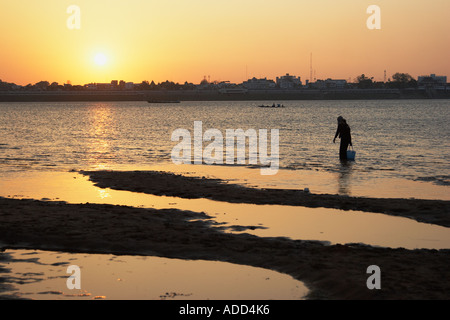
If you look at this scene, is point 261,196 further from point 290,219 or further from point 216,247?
point 216,247

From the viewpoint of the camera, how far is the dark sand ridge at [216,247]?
9805 millimetres

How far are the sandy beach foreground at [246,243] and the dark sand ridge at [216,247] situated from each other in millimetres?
16

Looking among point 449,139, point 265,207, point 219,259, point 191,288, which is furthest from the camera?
point 449,139

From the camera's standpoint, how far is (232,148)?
1606 inches

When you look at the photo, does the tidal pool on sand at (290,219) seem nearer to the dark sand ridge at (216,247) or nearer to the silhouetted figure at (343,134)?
the dark sand ridge at (216,247)

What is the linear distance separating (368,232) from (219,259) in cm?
400

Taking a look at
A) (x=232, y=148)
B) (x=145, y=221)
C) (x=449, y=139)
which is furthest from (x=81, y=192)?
(x=449, y=139)

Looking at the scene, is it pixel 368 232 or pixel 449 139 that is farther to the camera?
pixel 449 139

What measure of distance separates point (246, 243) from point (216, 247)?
645 mm

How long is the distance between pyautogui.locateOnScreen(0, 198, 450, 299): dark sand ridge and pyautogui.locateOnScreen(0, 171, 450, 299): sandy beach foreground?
0.02 meters

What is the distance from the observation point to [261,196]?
752 inches

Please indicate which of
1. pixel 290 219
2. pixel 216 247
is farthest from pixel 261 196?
pixel 216 247

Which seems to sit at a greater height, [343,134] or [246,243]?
[343,134]
